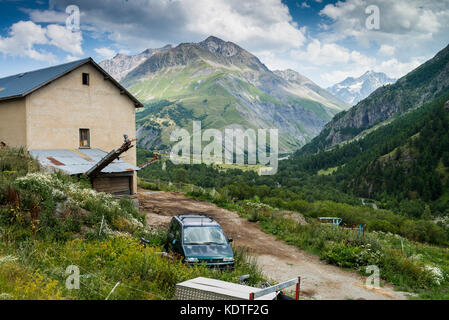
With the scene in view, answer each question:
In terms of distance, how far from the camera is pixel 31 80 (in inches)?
906

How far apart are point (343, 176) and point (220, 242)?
165862 mm

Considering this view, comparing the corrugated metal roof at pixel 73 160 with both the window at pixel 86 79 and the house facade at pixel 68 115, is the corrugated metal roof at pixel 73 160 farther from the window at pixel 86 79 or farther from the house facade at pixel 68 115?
the window at pixel 86 79

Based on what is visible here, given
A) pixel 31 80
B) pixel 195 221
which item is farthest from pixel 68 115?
pixel 195 221

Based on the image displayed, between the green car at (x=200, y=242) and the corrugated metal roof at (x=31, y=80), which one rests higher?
the corrugated metal roof at (x=31, y=80)

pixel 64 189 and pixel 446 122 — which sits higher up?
pixel 446 122

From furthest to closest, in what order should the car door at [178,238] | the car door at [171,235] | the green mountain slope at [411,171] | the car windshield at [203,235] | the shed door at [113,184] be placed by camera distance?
1. the green mountain slope at [411,171]
2. the shed door at [113,184]
3. the car door at [171,235]
4. the car windshield at [203,235]
5. the car door at [178,238]

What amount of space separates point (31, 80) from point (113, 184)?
985 centimetres

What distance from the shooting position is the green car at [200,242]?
1023 centimetres

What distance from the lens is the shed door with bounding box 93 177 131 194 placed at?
20.5 m

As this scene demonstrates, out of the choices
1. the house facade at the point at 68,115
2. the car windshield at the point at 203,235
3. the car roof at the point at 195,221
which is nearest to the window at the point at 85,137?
the house facade at the point at 68,115

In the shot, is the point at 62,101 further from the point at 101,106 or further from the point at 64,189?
the point at 64,189

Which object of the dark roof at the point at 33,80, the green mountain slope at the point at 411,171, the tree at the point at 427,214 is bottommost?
the tree at the point at 427,214
